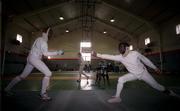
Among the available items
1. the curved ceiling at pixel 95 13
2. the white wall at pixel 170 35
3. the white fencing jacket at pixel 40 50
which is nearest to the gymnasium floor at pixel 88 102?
the white fencing jacket at pixel 40 50

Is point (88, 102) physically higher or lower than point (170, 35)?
lower

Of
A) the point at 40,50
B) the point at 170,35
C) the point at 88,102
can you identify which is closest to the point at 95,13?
the point at 170,35

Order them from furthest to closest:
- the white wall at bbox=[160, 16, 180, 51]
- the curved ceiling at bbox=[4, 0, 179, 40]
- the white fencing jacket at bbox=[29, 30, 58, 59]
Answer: the white wall at bbox=[160, 16, 180, 51], the curved ceiling at bbox=[4, 0, 179, 40], the white fencing jacket at bbox=[29, 30, 58, 59]

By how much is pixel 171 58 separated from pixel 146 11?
14.8 ft

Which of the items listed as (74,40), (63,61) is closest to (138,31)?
(74,40)

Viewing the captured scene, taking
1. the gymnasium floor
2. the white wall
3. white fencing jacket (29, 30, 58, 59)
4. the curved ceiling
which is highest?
the curved ceiling

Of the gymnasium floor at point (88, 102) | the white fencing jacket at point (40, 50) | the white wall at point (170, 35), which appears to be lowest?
the gymnasium floor at point (88, 102)

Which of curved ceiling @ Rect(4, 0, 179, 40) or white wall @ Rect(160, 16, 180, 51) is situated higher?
curved ceiling @ Rect(4, 0, 179, 40)

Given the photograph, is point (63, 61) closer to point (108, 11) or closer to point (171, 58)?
point (108, 11)

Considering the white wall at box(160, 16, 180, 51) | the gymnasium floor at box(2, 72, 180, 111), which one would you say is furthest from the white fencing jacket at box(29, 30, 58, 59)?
the white wall at box(160, 16, 180, 51)

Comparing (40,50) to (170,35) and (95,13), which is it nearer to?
(170,35)

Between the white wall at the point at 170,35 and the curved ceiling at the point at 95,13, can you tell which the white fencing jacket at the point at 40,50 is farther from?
the white wall at the point at 170,35

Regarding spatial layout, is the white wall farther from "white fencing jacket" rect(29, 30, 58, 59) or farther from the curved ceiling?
"white fencing jacket" rect(29, 30, 58, 59)

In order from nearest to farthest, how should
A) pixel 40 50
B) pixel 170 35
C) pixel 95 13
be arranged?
pixel 40 50 → pixel 170 35 → pixel 95 13
